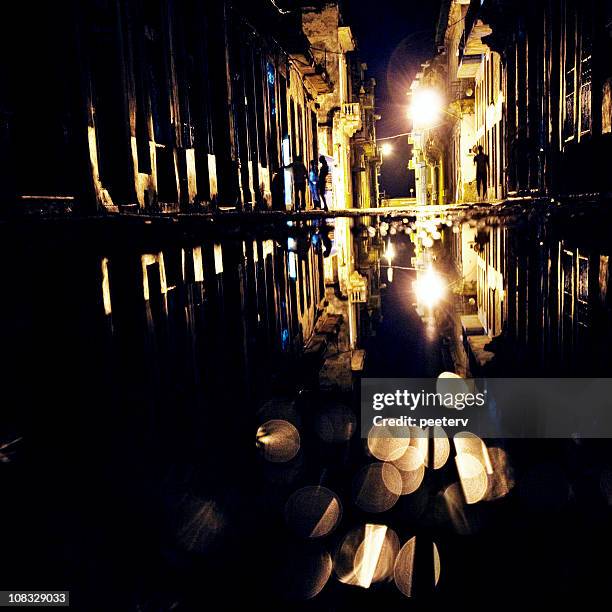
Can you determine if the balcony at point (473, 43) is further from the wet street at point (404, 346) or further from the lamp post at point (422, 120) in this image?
the wet street at point (404, 346)

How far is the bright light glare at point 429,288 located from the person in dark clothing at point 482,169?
17092 millimetres

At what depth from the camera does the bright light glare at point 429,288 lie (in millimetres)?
4390

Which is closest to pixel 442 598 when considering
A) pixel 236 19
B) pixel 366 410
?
pixel 366 410

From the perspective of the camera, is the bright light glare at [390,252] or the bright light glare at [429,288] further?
the bright light glare at [390,252]

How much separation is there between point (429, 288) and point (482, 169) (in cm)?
1872

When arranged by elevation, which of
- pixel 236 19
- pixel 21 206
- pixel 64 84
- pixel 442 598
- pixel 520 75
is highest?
pixel 236 19

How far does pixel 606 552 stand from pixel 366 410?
96 cm

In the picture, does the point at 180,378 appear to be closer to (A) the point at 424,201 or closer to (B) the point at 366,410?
(B) the point at 366,410

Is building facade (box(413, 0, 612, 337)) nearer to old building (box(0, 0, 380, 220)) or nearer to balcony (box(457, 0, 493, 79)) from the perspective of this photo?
balcony (box(457, 0, 493, 79))

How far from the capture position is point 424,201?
5466 centimetres

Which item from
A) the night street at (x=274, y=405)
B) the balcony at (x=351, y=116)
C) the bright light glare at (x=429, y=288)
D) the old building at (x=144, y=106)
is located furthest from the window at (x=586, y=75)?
the balcony at (x=351, y=116)

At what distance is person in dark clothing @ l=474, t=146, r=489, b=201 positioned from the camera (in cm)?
2188

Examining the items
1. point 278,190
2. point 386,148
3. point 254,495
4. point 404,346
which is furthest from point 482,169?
point 386,148

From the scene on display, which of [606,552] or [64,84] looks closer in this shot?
[606,552]
